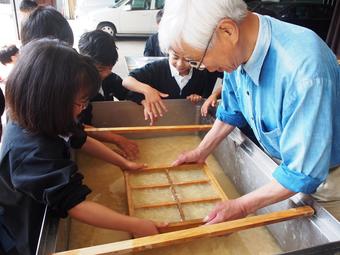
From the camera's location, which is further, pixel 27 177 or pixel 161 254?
pixel 161 254

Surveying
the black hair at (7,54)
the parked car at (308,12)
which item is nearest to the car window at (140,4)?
the parked car at (308,12)

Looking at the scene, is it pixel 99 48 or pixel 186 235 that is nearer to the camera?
pixel 186 235

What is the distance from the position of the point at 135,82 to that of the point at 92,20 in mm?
5850

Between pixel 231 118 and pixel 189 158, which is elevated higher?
pixel 231 118

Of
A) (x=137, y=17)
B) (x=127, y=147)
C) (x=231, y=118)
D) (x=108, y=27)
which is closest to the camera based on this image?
(x=231, y=118)

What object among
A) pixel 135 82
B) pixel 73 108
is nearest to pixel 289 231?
pixel 73 108

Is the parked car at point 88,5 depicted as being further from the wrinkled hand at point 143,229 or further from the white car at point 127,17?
the wrinkled hand at point 143,229

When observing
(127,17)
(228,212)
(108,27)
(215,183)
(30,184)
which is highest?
(30,184)

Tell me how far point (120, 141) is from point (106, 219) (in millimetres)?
550

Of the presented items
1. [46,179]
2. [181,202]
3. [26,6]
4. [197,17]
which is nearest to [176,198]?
[181,202]

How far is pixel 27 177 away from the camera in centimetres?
75

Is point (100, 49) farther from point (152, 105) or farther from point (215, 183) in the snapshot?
point (215, 183)

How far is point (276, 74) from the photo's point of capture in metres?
0.76

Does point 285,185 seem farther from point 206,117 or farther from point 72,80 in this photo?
point 206,117
